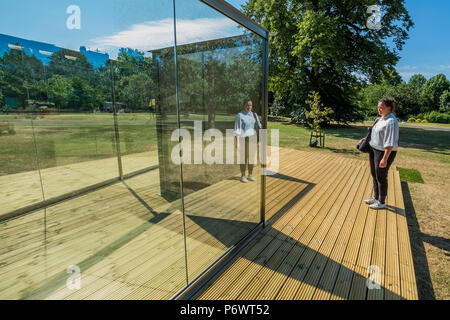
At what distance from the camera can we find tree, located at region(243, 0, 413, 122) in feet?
39.8

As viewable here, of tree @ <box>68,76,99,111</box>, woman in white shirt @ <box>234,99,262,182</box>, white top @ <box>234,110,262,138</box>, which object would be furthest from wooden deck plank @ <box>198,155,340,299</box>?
tree @ <box>68,76,99,111</box>

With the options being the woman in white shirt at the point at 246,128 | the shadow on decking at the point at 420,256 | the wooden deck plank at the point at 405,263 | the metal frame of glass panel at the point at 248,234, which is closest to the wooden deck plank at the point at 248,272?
the metal frame of glass panel at the point at 248,234

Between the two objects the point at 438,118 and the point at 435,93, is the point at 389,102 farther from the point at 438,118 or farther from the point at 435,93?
the point at 435,93

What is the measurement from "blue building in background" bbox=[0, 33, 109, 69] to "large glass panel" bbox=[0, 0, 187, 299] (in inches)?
0.4

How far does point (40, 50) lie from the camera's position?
7.33 feet

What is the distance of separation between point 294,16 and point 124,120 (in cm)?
1431

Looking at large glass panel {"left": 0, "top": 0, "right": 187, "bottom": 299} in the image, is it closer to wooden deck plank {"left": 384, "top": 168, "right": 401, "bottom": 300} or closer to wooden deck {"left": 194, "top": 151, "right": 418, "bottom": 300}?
wooden deck {"left": 194, "top": 151, "right": 418, "bottom": 300}

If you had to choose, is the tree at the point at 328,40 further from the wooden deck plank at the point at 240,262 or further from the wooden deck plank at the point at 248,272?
the wooden deck plank at the point at 248,272

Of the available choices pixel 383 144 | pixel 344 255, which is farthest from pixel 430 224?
pixel 344 255

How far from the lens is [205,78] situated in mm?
2037

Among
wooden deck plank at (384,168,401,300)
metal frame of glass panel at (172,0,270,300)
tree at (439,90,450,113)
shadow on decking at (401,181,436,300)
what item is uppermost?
tree at (439,90,450,113)

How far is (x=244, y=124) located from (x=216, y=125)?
35 centimetres

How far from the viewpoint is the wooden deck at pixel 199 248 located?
179cm

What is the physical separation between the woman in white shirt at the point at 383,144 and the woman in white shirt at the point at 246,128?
5.36ft
